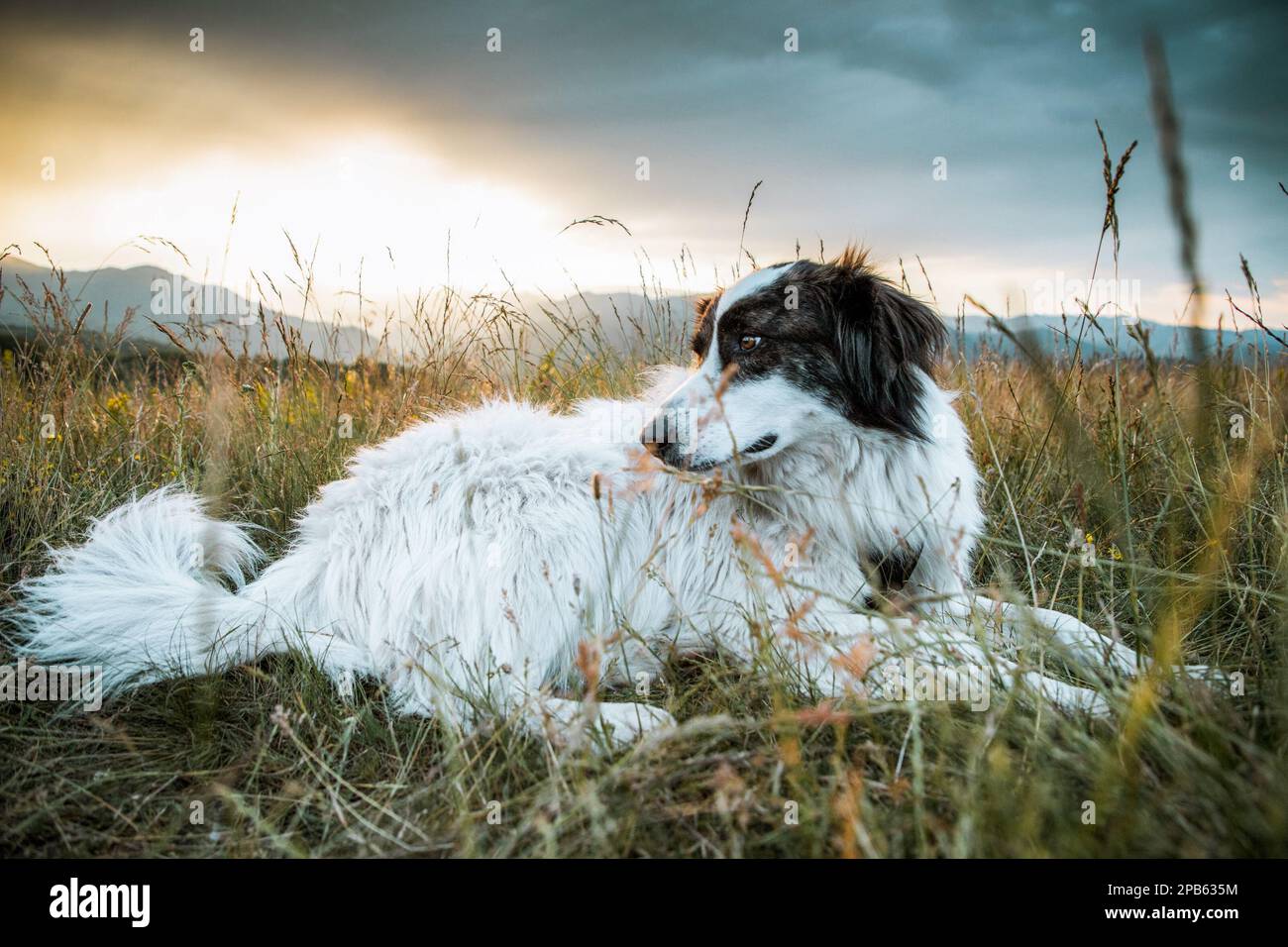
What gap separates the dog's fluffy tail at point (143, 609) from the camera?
2.32 m

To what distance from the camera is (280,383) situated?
14.9ft

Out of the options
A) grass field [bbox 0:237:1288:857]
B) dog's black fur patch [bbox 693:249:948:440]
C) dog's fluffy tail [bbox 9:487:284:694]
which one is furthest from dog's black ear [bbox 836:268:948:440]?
dog's fluffy tail [bbox 9:487:284:694]

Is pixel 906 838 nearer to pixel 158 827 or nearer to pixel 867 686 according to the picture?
pixel 867 686

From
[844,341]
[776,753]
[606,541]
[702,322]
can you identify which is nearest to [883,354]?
[844,341]

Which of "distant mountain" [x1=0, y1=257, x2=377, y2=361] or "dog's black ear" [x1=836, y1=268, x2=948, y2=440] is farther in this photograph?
"distant mountain" [x1=0, y1=257, x2=377, y2=361]

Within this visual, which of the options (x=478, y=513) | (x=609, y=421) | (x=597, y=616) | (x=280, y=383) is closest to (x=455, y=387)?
(x=280, y=383)

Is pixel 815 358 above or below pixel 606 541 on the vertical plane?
above

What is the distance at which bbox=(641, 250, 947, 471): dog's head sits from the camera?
254 centimetres

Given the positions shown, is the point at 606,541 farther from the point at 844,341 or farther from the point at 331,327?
the point at 331,327

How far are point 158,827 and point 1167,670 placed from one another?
2.39 meters

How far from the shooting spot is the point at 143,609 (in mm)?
2422

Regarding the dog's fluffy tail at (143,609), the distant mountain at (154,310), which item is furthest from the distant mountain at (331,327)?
the dog's fluffy tail at (143,609)

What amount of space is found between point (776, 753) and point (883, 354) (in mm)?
1506

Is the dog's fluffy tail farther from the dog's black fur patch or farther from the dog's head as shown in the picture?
the dog's black fur patch
